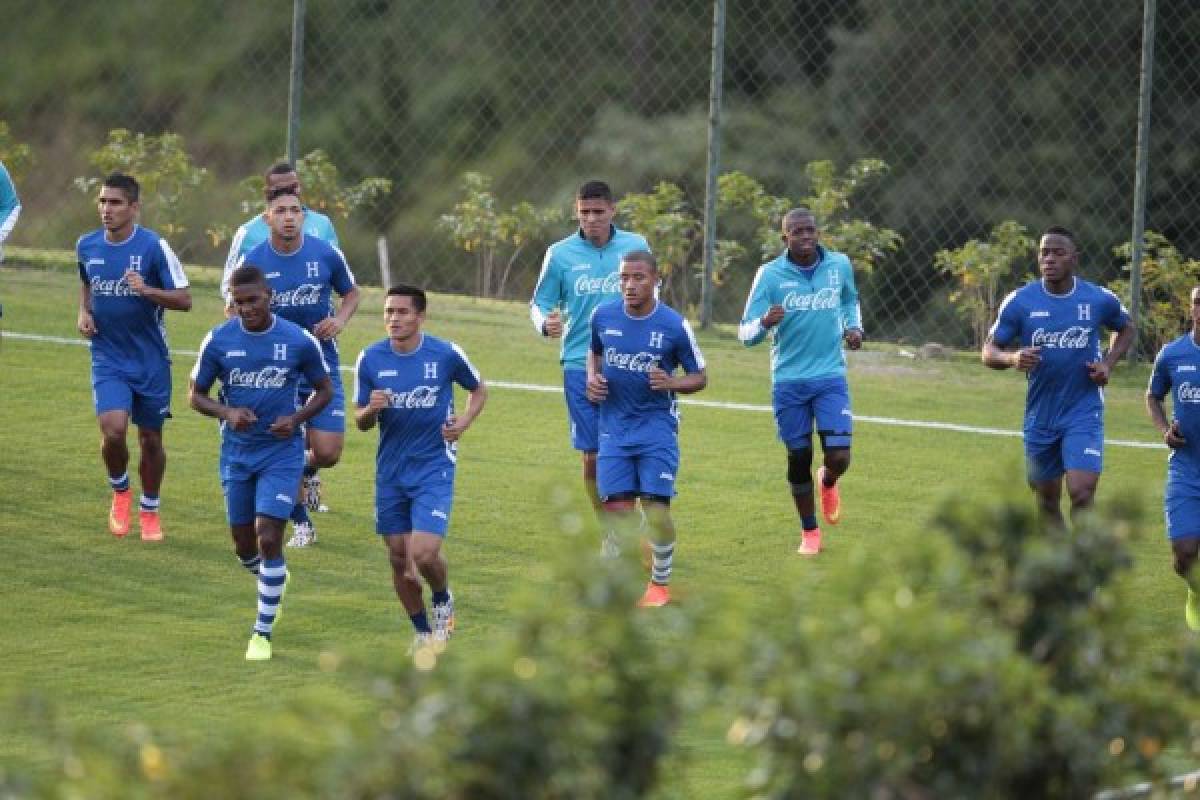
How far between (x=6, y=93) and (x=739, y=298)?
12.7 meters

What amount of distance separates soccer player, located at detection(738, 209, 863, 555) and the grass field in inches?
22.6

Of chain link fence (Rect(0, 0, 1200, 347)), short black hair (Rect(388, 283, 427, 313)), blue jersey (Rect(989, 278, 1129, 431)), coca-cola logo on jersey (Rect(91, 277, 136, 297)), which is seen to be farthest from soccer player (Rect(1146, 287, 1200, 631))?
chain link fence (Rect(0, 0, 1200, 347))

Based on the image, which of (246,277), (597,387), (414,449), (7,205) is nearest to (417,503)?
(414,449)

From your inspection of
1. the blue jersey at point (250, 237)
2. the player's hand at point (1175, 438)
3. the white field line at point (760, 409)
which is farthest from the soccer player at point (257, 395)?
the white field line at point (760, 409)

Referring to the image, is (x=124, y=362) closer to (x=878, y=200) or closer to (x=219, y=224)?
(x=219, y=224)

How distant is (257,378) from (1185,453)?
16.8ft

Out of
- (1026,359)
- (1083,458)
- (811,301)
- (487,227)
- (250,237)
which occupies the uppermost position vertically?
(250,237)

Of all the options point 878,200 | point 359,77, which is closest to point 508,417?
point 878,200

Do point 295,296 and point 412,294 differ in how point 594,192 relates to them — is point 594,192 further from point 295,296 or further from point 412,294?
point 412,294

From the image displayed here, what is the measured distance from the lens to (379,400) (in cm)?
1116

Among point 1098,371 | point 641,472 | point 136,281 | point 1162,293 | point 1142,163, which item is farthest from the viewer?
point 1162,293

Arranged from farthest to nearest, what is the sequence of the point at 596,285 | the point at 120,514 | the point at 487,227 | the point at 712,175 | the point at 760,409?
the point at 487,227 < the point at 712,175 < the point at 760,409 < the point at 596,285 < the point at 120,514

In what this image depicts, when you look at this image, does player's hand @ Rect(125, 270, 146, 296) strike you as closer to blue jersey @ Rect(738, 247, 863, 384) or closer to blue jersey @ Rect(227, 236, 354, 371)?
blue jersey @ Rect(227, 236, 354, 371)

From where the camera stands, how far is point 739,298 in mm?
26312
